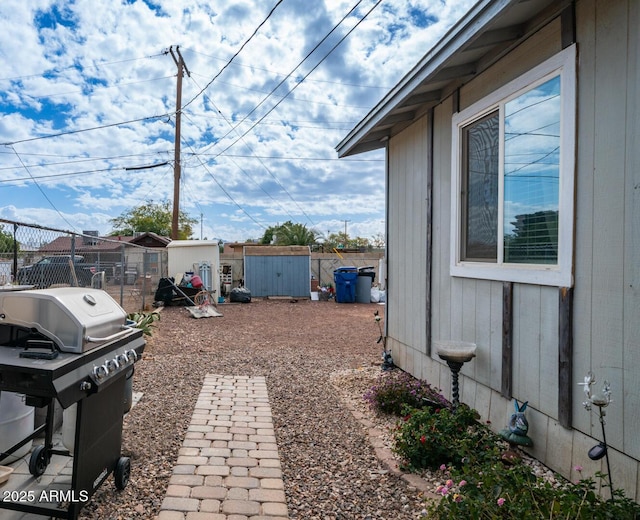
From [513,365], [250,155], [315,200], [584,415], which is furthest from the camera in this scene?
[315,200]

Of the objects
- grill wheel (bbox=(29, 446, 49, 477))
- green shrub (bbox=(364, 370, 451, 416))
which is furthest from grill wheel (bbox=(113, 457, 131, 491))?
green shrub (bbox=(364, 370, 451, 416))

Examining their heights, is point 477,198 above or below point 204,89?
below

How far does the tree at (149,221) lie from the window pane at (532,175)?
40.1 meters

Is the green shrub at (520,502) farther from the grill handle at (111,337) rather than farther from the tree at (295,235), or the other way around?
the tree at (295,235)

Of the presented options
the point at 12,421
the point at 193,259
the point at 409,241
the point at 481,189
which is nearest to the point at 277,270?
the point at 193,259

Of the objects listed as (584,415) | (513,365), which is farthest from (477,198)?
(584,415)

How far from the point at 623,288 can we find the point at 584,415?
0.73m

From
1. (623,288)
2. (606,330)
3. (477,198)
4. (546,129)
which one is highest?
(546,129)

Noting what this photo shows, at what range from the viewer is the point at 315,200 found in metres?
30.8

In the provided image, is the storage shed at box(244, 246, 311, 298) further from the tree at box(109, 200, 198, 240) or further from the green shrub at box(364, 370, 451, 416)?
the tree at box(109, 200, 198, 240)

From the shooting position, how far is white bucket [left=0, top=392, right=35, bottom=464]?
2457mm

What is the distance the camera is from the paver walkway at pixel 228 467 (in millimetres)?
2199

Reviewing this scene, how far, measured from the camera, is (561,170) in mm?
2393

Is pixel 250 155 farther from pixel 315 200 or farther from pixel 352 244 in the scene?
pixel 352 244
